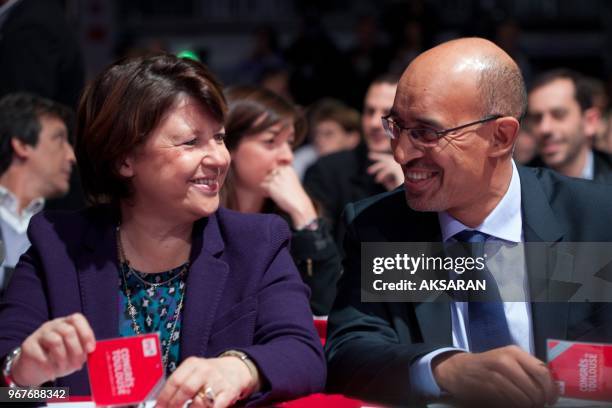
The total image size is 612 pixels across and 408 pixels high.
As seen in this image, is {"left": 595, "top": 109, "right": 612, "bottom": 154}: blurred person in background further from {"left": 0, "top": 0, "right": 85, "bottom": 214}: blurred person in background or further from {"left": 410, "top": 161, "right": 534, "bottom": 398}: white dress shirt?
{"left": 410, "top": 161, "right": 534, "bottom": 398}: white dress shirt

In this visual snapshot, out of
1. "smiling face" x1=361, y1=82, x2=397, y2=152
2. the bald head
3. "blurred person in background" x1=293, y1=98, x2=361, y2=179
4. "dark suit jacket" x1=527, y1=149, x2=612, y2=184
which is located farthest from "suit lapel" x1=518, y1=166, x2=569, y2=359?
"blurred person in background" x1=293, y1=98, x2=361, y2=179

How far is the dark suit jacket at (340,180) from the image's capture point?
16.0ft

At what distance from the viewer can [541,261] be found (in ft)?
7.36

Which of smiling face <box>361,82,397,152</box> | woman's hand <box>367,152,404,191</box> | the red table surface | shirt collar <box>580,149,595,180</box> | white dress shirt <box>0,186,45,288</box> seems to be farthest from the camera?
shirt collar <box>580,149,595,180</box>

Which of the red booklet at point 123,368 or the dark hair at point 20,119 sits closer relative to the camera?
the red booklet at point 123,368

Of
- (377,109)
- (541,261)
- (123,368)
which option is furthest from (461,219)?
(377,109)

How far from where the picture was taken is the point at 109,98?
222cm

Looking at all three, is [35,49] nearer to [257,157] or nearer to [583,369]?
[257,157]

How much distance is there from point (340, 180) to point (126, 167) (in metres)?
2.77

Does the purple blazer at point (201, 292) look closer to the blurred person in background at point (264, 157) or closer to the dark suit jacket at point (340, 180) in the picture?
the blurred person in background at point (264, 157)

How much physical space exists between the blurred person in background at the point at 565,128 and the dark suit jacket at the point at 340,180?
1.01 metres

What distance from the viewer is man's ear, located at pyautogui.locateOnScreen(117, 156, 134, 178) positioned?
7.55ft

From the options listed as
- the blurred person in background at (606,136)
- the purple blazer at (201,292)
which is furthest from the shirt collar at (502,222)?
the blurred person in background at (606,136)

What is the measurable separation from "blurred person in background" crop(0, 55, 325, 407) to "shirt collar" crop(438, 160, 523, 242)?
399mm
